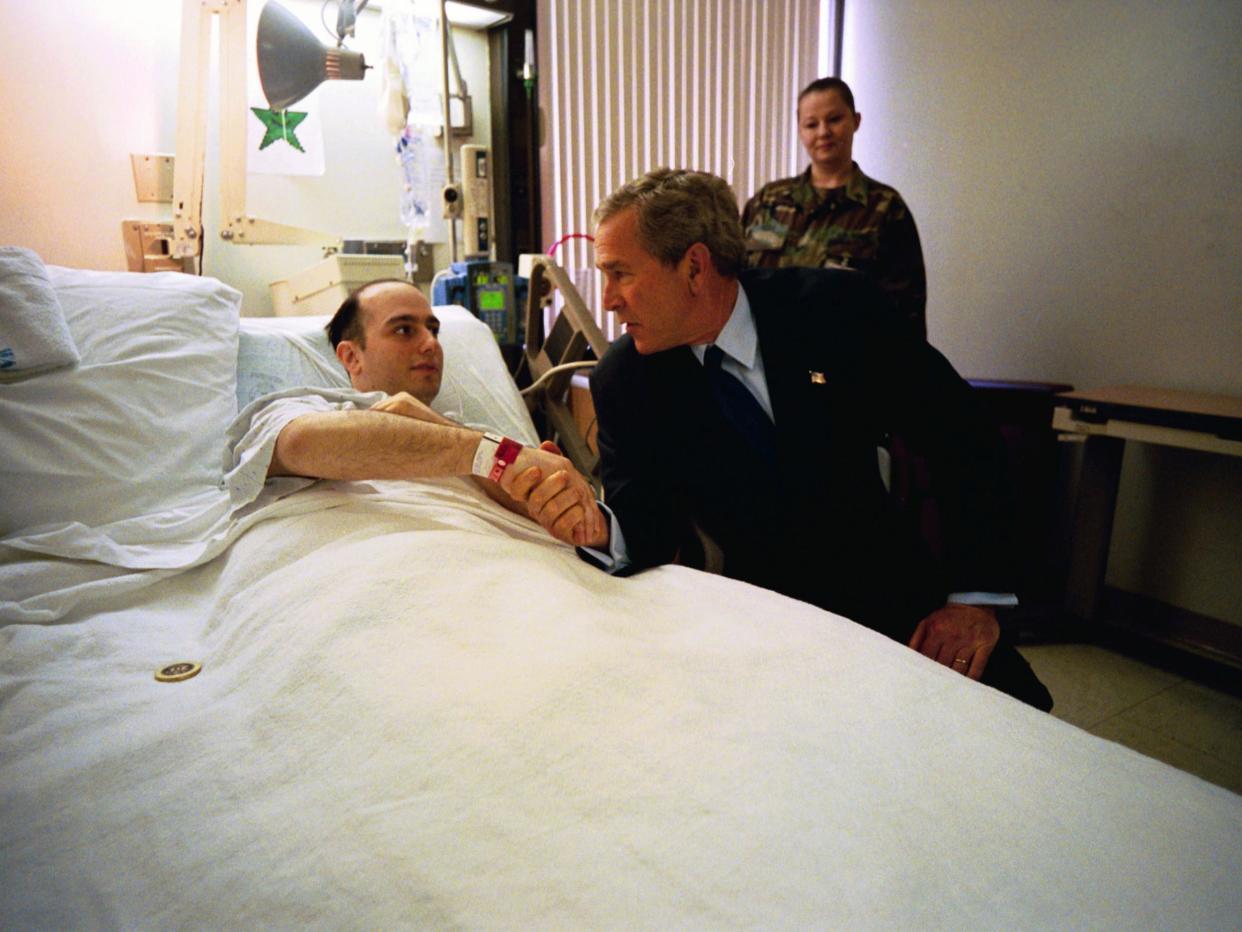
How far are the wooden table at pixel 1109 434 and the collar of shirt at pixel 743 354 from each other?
1.37 metres

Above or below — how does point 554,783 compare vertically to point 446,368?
below

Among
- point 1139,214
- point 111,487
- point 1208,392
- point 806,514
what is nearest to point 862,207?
point 1139,214

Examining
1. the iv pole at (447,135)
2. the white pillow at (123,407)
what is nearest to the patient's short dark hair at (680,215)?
the white pillow at (123,407)

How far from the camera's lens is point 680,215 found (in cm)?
142

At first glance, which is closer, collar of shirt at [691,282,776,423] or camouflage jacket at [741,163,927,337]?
A: collar of shirt at [691,282,776,423]

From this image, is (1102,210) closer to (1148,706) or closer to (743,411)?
(1148,706)

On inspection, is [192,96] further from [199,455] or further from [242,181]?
[199,455]

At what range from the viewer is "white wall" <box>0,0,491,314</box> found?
2.36 m

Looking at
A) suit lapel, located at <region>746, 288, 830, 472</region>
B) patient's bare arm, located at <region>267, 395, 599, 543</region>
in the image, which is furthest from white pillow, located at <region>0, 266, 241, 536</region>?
suit lapel, located at <region>746, 288, 830, 472</region>

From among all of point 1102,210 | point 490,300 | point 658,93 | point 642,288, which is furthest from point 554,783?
point 658,93

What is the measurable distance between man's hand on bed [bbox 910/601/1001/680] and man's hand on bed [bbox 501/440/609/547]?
59 centimetres

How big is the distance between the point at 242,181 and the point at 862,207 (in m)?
1.97

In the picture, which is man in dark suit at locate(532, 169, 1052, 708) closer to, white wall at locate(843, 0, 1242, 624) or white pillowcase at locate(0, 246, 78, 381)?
white pillowcase at locate(0, 246, 78, 381)

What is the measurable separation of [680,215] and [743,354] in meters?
0.28
